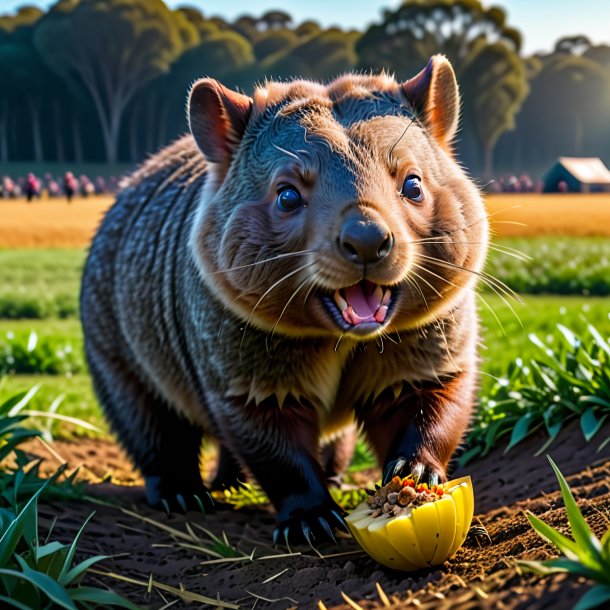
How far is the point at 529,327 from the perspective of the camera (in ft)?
22.9

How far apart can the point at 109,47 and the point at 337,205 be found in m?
27.4

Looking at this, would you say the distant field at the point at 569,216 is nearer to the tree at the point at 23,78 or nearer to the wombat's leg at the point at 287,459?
the wombat's leg at the point at 287,459

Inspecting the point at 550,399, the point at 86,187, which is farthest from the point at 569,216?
the point at 86,187

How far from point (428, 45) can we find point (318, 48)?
5.87 m

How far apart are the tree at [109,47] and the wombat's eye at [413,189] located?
2476 centimetres

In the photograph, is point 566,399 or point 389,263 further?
point 566,399

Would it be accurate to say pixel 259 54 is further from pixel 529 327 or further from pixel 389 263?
pixel 389 263

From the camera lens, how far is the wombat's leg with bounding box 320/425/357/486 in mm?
4750

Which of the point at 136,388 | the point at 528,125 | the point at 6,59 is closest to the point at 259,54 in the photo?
the point at 6,59

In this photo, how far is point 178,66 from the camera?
99.0 feet

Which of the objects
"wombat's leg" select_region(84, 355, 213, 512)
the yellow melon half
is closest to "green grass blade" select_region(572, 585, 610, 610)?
the yellow melon half

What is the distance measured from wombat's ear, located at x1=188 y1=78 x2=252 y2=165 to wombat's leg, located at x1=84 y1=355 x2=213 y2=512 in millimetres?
1629

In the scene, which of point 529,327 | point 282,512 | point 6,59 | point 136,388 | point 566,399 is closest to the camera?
point 282,512

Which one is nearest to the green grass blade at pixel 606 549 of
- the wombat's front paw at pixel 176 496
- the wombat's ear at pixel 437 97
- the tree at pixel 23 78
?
the wombat's ear at pixel 437 97
